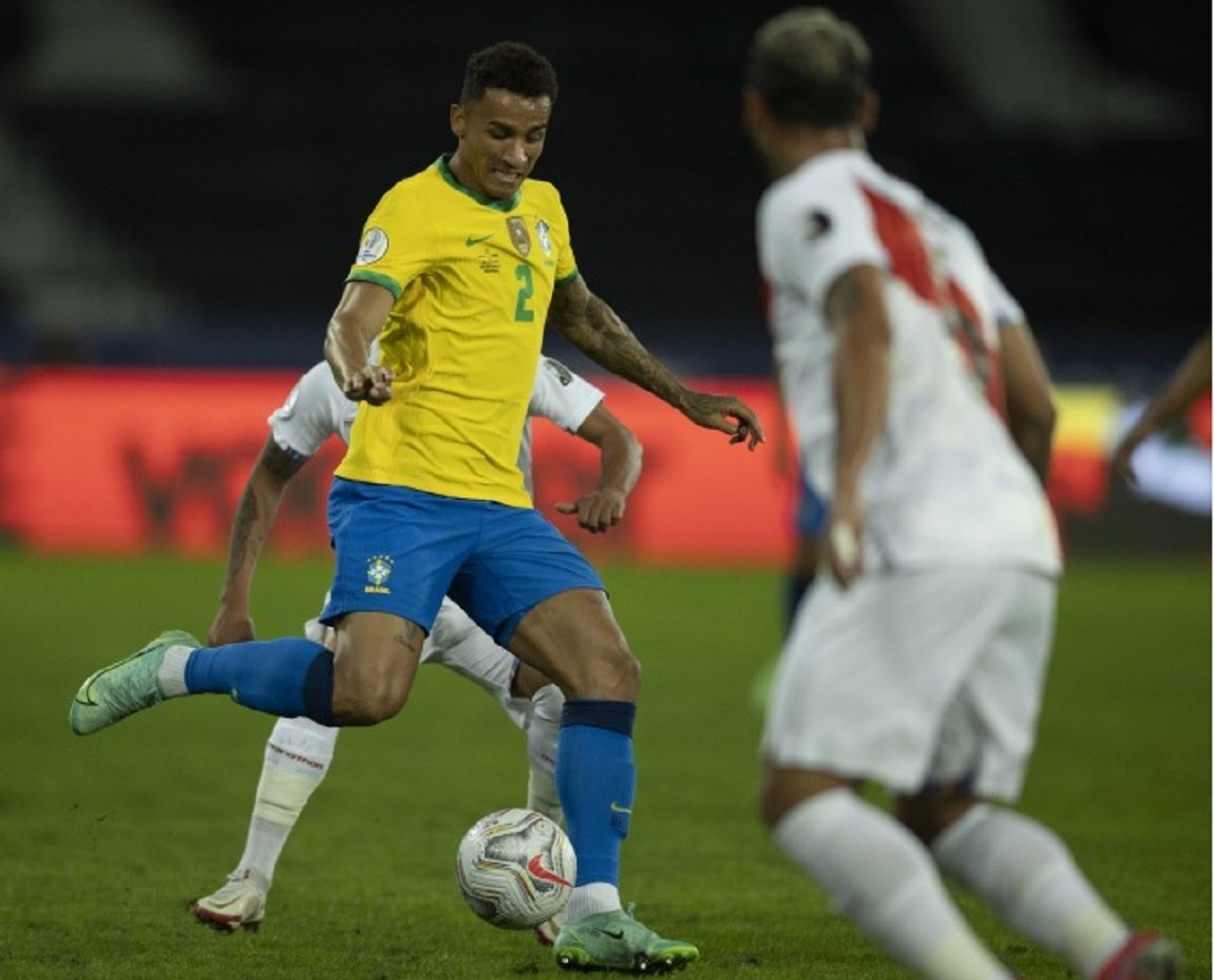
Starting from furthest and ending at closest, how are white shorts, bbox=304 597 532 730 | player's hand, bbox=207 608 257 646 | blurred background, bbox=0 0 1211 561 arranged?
1. blurred background, bbox=0 0 1211 561
2. white shorts, bbox=304 597 532 730
3. player's hand, bbox=207 608 257 646

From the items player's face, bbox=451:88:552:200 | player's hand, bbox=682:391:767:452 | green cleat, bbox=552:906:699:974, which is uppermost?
player's face, bbox=451:88:552:200

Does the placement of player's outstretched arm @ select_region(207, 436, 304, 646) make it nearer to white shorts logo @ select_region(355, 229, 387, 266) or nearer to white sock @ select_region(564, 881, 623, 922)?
white shorts logo @ select_region(355, 229, 387, 266)

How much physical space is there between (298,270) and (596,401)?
52.6 ft

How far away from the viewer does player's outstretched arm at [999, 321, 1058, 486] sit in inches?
159

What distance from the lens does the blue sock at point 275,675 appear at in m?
5.07

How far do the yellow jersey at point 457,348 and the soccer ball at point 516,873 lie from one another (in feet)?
2.54

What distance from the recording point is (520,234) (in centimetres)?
527

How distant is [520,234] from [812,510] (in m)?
1.56

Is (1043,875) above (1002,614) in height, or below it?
below

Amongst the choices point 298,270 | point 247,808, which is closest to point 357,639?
point 247,808

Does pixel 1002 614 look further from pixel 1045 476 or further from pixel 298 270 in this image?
pixel 298 270

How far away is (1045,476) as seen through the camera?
13.5 ft

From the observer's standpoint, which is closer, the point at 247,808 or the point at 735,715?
the point at 247,808

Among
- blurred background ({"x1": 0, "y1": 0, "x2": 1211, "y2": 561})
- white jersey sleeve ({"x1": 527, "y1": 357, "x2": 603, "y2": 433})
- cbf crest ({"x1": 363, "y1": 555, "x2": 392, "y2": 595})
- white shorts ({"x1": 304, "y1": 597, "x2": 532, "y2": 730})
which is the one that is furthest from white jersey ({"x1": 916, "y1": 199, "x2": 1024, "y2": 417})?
blurred background ({"x1": 0, "y1": 0, "x2": 1211, "y2": 561})
